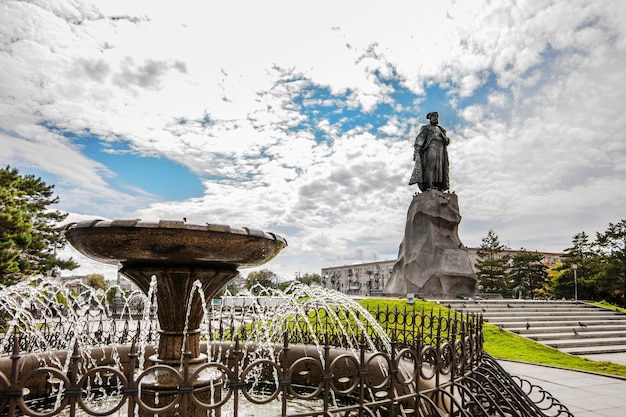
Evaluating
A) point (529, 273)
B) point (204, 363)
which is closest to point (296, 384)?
point (204, 363)

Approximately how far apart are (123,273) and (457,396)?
375cm

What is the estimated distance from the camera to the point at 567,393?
7105 mm

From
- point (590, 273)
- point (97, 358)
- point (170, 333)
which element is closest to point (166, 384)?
point (170, 333)

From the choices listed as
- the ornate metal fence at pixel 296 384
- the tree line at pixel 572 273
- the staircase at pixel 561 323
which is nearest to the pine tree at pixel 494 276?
the tree line at pixel 572 273

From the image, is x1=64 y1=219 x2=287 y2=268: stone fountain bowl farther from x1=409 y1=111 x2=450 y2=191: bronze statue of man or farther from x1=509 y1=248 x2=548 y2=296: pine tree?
x1=509 y1=248 x2=548 y2=296: pine tree

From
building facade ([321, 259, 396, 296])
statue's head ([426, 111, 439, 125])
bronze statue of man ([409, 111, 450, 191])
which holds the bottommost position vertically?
building facade ([321, 259, 396, 296])

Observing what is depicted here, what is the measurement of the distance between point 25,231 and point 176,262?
730 inches

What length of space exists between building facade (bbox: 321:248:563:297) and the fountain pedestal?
79318mm

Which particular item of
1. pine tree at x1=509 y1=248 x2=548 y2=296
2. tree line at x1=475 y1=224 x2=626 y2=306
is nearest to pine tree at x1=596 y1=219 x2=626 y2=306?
tree line at x1=475 y1=224 x2=626 y2=306

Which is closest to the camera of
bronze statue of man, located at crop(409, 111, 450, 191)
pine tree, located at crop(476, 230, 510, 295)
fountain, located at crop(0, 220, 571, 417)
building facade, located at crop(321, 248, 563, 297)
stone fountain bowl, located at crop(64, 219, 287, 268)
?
fountain, located at crop(0, 220, 571, 417)

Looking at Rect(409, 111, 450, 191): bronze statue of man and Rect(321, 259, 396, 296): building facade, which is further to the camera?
Rect(321, 259, 396, 296): building facade

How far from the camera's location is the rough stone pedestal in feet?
71.3

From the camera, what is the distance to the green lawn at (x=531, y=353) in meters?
10.2

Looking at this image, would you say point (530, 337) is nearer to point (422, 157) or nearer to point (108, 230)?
point (422, 157)
